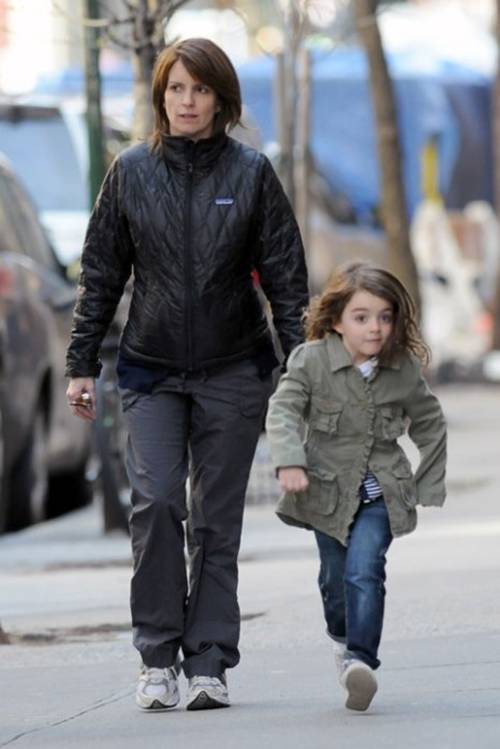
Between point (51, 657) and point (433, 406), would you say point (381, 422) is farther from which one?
point (51, 657)

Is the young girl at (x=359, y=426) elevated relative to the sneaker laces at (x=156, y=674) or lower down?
elevated

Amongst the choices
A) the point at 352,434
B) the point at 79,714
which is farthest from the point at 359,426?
the point at 79,714

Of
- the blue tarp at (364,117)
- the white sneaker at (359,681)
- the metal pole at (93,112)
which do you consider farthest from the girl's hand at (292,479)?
the blue tarp at (364,117)

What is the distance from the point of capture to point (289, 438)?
6.60 metres

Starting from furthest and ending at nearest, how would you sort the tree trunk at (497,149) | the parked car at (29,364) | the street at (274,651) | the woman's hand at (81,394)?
the tree trunk at (497,149) < the parked car at (29,364) < the woman's hand at (81,394) < the street at (274,651)

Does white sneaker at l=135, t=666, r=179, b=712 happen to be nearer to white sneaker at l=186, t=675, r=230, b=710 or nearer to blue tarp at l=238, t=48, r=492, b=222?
white sneaker at l=186, t=675, r=230, b=710

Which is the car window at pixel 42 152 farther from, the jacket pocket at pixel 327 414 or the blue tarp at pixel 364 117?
the jacket pocket at pixel 327 414

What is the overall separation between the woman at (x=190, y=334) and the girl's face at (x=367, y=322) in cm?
32

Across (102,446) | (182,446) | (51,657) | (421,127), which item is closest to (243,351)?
(182,446)

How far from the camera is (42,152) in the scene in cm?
1770

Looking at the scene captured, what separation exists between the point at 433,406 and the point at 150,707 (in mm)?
1160

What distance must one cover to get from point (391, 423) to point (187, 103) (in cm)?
106

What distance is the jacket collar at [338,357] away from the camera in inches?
266

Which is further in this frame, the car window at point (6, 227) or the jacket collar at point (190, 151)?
the car window at point (6, 227)
